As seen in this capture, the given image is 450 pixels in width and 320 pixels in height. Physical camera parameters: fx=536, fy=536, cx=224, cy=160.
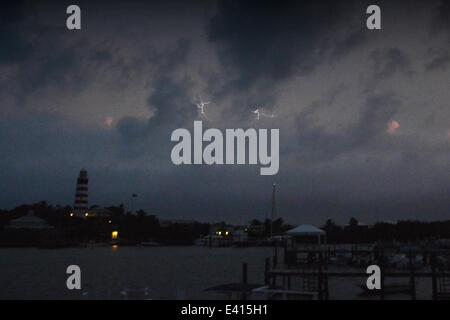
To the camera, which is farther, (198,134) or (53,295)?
(53,295)

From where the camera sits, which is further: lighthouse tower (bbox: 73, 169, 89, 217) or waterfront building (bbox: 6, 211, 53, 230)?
lighthouse tower (bbox: 73, 169, 89, 217)

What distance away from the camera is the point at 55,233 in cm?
15625

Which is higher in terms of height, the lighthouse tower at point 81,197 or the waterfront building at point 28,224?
the lighthouse tower at point 81,197

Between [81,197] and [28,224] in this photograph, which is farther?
[81,197]

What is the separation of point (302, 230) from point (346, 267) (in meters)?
13.8

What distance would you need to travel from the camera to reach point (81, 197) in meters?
168

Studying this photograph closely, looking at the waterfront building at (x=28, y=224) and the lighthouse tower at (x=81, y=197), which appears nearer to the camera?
the waterfront building at (x=28, y=224)

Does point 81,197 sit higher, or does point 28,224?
point 81,197

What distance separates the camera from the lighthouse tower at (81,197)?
549ft

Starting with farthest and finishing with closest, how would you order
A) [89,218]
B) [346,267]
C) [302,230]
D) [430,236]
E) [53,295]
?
1. [89,218]
2. [430,236]
3. [346,267]
4. [302,230]
5. [53,295]

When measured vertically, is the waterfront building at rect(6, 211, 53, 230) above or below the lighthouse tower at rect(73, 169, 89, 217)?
below

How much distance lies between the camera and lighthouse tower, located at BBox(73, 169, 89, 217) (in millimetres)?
167238
